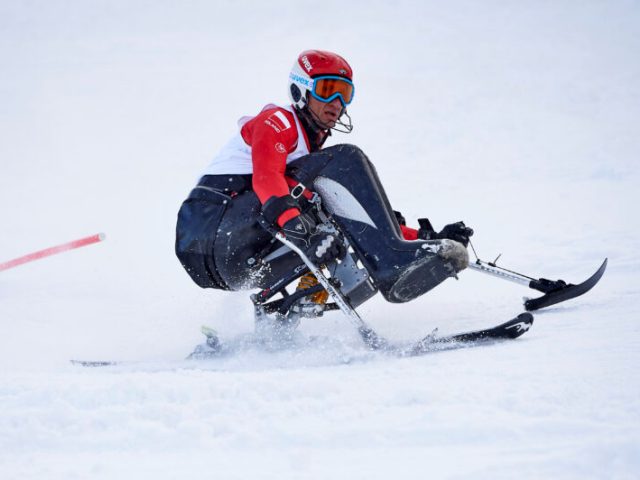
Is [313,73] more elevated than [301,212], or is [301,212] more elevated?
[313,73]

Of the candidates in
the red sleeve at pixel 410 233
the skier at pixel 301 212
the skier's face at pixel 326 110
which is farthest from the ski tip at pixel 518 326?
the skier's face at pixel 326 110

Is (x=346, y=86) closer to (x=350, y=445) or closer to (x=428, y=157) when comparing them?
(x=350, y=445)

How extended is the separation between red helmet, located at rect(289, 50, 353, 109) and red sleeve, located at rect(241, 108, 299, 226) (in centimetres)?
21

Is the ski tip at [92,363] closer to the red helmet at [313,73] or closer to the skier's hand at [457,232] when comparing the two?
the red helmet at [313,73]

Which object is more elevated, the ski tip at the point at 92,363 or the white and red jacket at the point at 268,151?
the white and red jacket at the point at 268,151

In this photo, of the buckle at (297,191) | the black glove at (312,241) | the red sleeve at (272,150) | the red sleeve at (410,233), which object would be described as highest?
the red sleeve at (272,150)

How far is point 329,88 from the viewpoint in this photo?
4.55 m

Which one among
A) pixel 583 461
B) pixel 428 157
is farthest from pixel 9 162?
pixel 583 461

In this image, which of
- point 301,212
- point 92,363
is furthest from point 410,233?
point 92,363

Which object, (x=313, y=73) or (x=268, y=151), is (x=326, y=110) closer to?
(x=313, y=73)

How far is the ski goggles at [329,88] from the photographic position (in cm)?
452

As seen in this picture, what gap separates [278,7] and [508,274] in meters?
21.4

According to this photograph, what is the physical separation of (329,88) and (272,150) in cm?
62

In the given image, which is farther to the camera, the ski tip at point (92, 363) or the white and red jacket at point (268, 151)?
the ski tip at point (92, 363)
